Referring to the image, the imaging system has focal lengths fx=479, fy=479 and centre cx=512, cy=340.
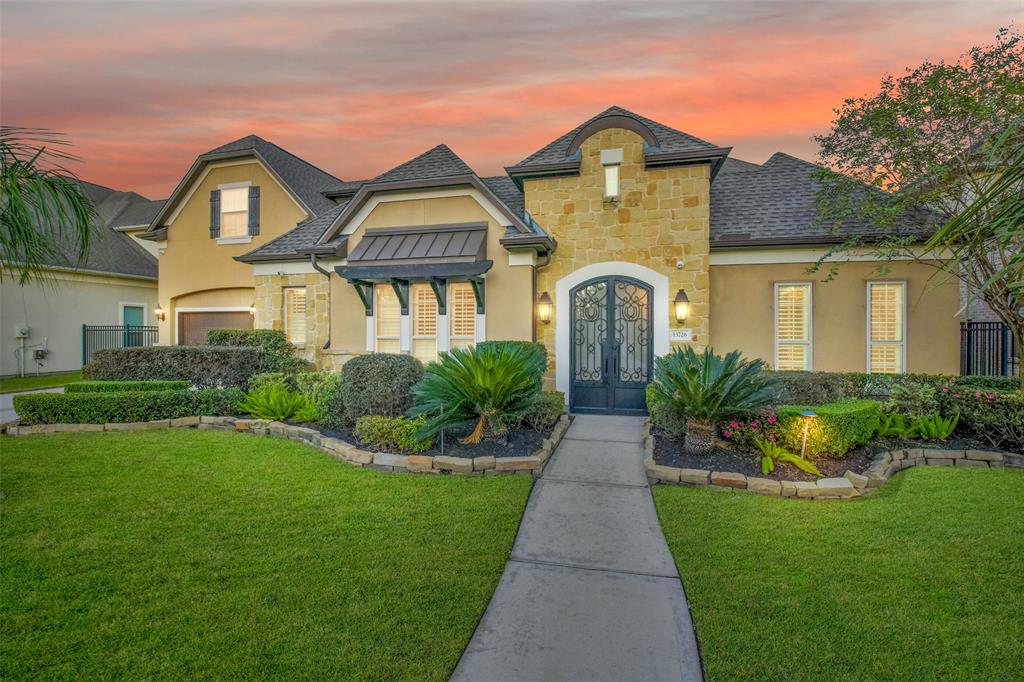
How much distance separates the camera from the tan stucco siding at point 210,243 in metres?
16.8

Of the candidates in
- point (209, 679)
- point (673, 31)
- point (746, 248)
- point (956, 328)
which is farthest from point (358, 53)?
point (956, 328)

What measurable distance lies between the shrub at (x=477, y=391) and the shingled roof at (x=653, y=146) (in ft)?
19.0

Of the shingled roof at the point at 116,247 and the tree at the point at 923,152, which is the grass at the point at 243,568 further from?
the shingled roof at the point at 116,247

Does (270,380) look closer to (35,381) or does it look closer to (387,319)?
(387,319)

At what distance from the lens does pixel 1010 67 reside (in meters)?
8.00

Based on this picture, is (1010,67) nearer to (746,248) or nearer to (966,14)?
(966,14)

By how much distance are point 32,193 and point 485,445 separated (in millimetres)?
5802

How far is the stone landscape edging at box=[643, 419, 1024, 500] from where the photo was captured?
594cm

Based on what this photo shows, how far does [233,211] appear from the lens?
1716cm

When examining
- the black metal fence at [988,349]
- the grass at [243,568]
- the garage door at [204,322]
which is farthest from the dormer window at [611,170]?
the garage door at [204,322]

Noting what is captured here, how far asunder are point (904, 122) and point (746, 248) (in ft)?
11.1

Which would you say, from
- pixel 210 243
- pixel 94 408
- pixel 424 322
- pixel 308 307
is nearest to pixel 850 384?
pixel 424 322

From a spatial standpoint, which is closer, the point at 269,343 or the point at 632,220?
the point at 632,220

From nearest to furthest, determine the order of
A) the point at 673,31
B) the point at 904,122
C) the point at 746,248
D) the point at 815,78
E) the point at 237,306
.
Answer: the point at 673,31 < the point at 904,122 < the point at 815,78 < the point at 746,248 < the point at 237,306
